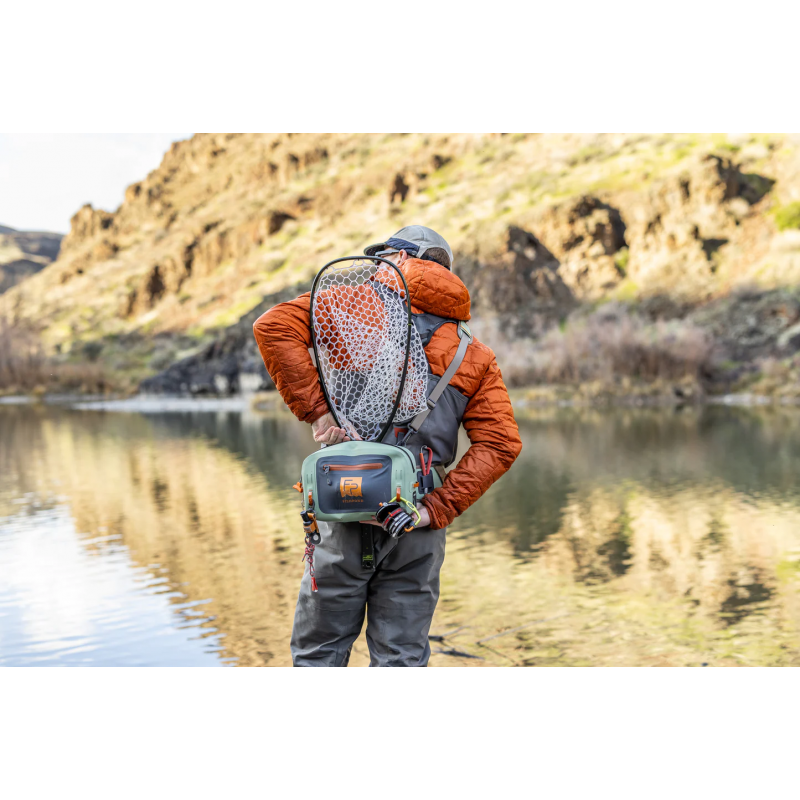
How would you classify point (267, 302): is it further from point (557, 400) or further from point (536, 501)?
point (536, 501)

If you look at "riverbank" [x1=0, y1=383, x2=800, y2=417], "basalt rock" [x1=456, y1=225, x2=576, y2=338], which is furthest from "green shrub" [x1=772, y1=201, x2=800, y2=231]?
"riverbank" [x1=0, y1=383, x2=800, y2=417]

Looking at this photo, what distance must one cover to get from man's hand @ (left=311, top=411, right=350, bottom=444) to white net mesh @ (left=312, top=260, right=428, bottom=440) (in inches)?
1.0

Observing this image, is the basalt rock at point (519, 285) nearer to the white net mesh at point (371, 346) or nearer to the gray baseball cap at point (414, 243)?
the gray baseball cap at point (414, 243)

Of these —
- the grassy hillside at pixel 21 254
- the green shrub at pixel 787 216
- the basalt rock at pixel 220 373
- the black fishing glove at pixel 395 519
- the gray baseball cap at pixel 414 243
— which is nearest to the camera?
the black fishing glove at pixel 395 519

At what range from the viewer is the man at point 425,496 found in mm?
2379

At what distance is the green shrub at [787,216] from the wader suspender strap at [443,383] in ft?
141

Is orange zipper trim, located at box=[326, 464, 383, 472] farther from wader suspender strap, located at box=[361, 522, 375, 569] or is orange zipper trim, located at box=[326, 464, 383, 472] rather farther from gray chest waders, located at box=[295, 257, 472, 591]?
wader suspender strap, located at box=[361, 522, 375, 569]

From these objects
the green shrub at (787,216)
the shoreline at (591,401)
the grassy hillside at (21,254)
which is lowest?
the shoreline at (591,401)

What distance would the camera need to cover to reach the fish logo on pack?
7.46ft

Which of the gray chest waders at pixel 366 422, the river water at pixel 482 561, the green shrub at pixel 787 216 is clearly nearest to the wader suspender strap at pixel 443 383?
the gray chest waders at pixel 366 422

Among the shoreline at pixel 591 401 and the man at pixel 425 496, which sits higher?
the man at pixel 425 496

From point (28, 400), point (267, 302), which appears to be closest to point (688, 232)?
point (267, 302)

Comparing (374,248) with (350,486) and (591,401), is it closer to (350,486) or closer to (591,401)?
(350,486)

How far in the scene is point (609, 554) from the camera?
5.78 metres
